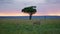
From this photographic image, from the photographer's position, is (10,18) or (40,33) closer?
(40,33)

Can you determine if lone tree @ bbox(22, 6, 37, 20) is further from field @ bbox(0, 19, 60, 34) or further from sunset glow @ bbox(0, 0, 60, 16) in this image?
field @ bbox(0, 19, 60, 34)

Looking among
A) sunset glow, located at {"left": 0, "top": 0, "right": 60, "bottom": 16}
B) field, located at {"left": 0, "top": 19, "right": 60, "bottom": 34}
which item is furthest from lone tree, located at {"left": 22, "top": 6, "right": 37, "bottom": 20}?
field, located at {"left": 0, "top": 19, "right": 60, "bottom": 34}

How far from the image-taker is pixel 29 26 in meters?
2.56

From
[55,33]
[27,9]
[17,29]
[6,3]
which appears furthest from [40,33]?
[6,3]

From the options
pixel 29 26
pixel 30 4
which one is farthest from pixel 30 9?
pixel 29 26

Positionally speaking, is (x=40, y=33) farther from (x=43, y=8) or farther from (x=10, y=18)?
(x=10, y=18)

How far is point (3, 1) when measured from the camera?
8.99 feet

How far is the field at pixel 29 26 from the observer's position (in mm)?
2461

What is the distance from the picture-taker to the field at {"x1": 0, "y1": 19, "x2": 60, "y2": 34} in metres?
2.46

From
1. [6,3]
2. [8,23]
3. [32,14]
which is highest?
[6,3]

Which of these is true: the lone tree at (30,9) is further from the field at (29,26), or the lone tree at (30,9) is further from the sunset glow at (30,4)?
the field at (29,26)

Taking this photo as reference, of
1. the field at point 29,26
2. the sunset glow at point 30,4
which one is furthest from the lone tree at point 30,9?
the field at point 29,26

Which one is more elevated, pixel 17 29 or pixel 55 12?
pixel 55 12

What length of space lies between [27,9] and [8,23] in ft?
1.84
